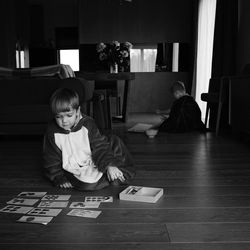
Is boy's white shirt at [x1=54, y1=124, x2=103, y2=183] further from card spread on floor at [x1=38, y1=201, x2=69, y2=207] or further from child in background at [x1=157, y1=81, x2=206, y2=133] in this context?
child in background at [x1=157, y1=81, x2=206, y2=133]

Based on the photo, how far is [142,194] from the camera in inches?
82.3

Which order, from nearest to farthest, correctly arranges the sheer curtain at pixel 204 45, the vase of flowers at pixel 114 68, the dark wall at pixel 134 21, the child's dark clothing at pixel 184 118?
the child's dark clothing at pixel 184 118 → the vase of flowers at pixel 114 68 → the sheer curtain at pixel 204 45 → the dark wall at pixel 134 21

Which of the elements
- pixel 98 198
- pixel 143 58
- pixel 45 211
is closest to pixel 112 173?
pixel 98 198

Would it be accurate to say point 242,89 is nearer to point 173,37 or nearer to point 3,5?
point 173,37

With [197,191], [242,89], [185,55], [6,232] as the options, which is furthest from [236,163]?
[185,55]

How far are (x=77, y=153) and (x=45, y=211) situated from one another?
53cm

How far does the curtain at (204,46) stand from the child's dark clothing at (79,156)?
489cm

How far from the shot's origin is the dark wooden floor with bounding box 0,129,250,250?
148cm

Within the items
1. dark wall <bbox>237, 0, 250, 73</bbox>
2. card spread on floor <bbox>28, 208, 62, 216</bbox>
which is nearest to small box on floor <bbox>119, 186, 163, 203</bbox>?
card spread on floor <bbox>28, 208, 62, 216</bbox>

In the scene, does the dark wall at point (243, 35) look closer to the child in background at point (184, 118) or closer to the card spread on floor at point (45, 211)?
the child in background at point (184, 118)

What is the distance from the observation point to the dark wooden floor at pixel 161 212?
1.48 metres

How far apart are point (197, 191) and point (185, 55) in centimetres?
666

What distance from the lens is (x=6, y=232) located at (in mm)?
1604

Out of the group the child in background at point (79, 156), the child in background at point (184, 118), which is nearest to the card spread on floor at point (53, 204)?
the child in background at point (79, 156)
